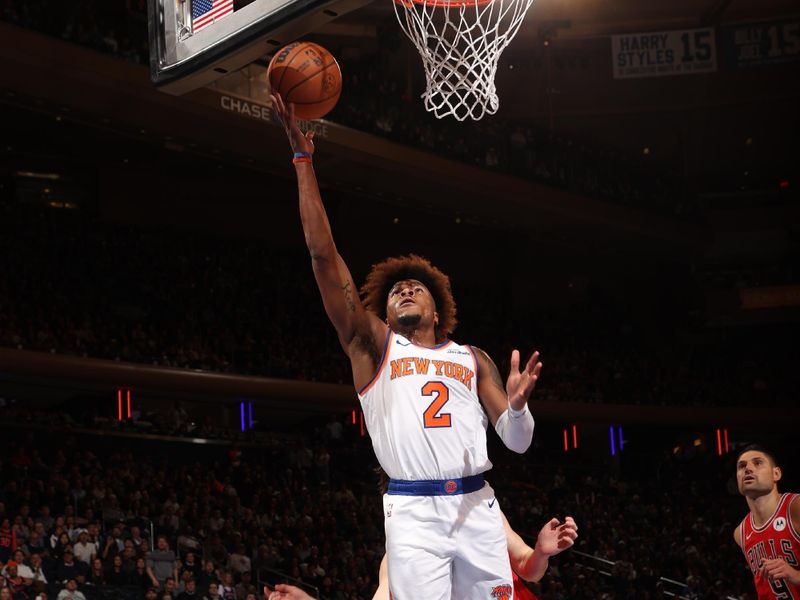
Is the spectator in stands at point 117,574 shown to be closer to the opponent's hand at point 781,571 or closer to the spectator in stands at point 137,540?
the spectator in stands at point 137,540

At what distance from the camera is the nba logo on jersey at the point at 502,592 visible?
182 inches

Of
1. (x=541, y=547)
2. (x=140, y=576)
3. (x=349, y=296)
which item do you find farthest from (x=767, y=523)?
(x=140, y=576)

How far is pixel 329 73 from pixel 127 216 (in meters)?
18.4

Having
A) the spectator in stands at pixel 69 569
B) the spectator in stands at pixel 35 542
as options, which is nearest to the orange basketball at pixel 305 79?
the spectator in stands at pixel 69 569

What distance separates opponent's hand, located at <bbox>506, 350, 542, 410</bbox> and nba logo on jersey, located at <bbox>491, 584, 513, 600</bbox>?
0.76 meters

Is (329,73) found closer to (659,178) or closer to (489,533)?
(489,533)

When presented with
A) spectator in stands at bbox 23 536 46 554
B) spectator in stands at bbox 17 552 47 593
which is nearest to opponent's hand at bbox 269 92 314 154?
spectator in stands at bbox 17 552 47 593

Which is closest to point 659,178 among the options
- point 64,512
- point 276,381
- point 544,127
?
point 544,127

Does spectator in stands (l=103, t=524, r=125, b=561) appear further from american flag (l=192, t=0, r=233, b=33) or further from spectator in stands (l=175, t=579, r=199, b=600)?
american flag (l=192, t=0, r=233, b=33)

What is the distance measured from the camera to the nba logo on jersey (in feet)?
15.2

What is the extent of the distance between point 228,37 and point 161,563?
913 centimetres

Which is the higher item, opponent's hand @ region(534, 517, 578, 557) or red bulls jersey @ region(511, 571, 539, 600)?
opponent's hand @ region(534, 517, 578, 557)

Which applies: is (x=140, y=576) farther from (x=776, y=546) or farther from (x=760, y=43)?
(x=760, y=43)

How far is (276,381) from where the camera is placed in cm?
1916
